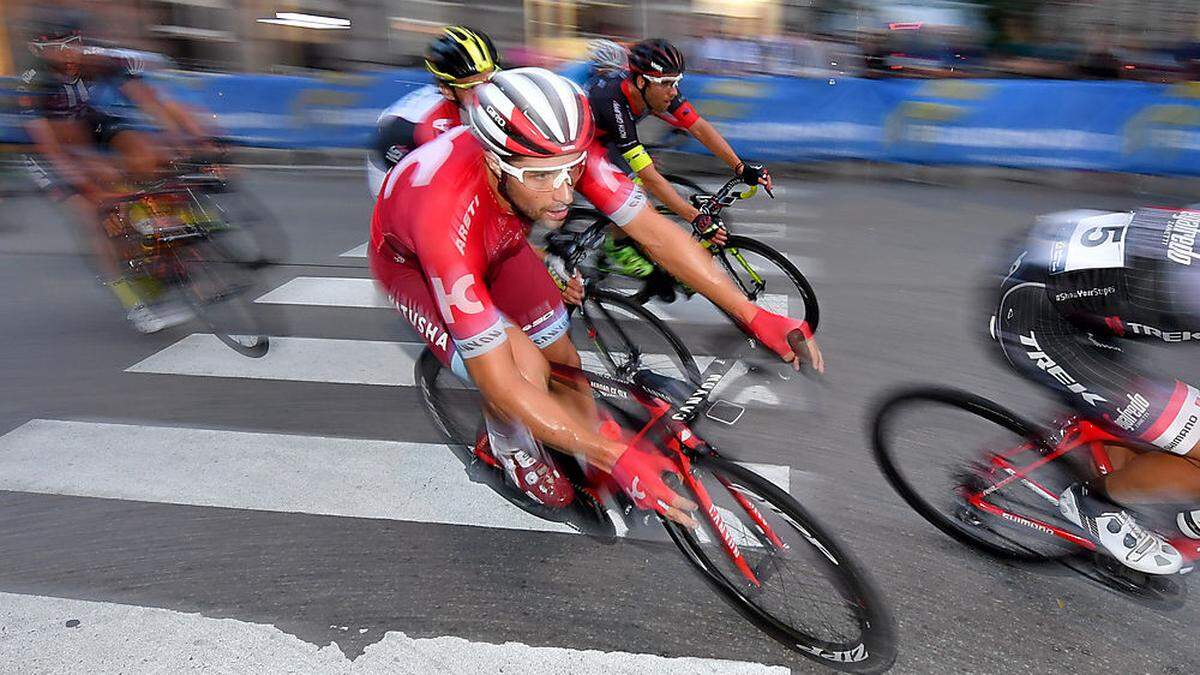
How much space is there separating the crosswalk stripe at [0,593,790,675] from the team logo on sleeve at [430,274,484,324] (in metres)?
1.26

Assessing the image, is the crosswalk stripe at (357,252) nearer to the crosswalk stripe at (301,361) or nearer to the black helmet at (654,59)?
the crosswalk stripe at (301,361)

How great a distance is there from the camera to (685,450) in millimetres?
2900

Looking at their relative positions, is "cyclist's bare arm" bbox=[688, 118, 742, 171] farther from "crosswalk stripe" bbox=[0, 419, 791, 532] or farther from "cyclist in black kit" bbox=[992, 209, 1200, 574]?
"cyclist in black kit" bbox=[992, 209, 1200, 574]

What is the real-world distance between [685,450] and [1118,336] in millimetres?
1613

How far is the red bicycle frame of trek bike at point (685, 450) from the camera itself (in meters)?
2.89

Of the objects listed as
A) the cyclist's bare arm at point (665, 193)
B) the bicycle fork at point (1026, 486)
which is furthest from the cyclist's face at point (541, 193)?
the bicycle fork at point (1026, 486)

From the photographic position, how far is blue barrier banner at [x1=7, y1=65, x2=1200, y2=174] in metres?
10.2

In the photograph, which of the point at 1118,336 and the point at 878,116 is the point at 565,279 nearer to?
the point at 1118,336

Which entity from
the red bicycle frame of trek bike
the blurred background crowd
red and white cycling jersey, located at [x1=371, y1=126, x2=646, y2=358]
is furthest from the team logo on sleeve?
the blurred background crowd

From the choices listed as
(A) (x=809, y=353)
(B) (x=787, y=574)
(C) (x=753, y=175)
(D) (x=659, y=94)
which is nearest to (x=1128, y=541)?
(B) (x=787, y=574)

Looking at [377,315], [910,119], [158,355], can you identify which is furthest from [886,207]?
[158,355]

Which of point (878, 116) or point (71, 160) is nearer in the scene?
point (71, 160)

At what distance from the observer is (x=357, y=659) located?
3098 mm

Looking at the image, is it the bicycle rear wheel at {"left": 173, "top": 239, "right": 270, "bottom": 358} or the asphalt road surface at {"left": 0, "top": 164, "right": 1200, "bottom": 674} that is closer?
the asphalt road surface at {"left": 0, "top": 164, "right": 1200, "bottom": 674}
